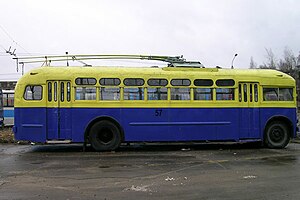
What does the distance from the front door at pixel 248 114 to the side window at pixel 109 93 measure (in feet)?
14.9

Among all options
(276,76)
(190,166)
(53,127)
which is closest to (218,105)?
(276,76)

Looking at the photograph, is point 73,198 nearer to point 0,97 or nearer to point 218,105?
point 218,105

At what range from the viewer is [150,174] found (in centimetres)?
895

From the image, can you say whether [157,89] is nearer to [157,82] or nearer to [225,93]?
[157,82]

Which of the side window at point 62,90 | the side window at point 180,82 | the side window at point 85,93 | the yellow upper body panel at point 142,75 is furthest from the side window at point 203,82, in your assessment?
the side window at point 62,90

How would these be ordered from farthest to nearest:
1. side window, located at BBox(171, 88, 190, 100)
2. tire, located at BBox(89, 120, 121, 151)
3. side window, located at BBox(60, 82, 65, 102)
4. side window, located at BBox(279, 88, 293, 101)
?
side window, located at BBox(279, 88, 293, 101)
side window, located at BBox(171, 88, 190, 100)
tire, located at BBox(89, 120, 121, 151)
side window, located at BBox(60, 82, 65, 102)

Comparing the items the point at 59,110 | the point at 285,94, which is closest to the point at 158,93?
the point at 59,110

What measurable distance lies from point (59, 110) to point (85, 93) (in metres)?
1.05

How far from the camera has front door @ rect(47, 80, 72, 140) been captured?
13070mm

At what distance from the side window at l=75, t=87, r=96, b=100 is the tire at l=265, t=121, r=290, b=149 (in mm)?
6528

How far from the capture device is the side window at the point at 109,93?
13.4 m

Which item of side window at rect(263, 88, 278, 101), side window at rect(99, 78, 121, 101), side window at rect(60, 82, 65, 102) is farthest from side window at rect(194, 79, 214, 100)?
side window at rect(60, 82, 65, 102)

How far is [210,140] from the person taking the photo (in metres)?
14.0

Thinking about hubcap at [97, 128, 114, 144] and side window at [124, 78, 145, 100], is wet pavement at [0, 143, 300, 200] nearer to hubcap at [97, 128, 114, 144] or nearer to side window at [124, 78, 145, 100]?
hubcap at [97, 128, 114, 144]
